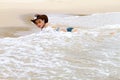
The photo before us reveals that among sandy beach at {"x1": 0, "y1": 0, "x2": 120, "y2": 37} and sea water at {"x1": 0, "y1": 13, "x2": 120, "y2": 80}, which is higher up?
sea water at {"x1": 0, "y1": 13, "x2": 120, "y2": 80}

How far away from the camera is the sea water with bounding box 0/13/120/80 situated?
448 cm

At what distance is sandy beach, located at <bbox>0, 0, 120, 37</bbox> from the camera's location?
7.59m

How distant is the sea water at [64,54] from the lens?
14.7 ft

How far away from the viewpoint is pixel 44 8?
8703 mm

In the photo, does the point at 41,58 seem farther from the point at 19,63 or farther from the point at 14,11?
the point at 14,11

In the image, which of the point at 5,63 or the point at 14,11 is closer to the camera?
the point at 5,63

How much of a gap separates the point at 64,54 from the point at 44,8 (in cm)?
358

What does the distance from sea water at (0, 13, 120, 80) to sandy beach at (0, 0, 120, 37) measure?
1156 mm

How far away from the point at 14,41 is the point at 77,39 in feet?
3.18

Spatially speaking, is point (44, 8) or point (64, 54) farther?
point (44, 8)

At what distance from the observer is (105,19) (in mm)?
7598

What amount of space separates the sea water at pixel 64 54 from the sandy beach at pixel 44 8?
116cm

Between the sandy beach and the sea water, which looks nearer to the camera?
the sea water

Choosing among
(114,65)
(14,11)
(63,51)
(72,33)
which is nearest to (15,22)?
(14,11)
